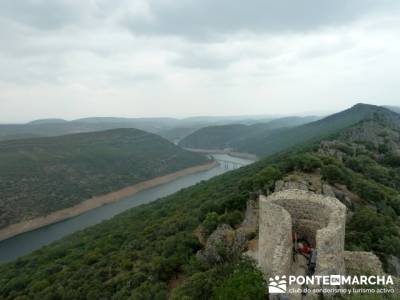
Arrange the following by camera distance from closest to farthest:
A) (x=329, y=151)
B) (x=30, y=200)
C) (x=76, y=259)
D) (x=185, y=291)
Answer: (x=185, y=291) → (x=76, y=259) → (x=329, y=151) → (x=30, y=200)

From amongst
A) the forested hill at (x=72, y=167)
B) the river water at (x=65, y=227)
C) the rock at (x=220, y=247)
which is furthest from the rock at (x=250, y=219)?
the forested hill at (x=72, y=167)

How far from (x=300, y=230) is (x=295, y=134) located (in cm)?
11881

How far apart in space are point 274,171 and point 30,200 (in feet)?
180

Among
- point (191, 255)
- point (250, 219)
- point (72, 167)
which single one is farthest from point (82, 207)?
point (250, 219)

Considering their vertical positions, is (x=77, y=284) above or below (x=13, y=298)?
above

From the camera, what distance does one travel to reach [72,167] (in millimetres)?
83812

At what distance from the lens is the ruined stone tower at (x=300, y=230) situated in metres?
8.57

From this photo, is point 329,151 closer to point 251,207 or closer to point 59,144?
point 251,207

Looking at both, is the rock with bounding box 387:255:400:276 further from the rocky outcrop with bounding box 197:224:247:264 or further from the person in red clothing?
the rocky outcrop with bounding box 197:224:247:264

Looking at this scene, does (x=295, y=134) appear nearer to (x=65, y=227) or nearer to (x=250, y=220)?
(x=65, y=227)

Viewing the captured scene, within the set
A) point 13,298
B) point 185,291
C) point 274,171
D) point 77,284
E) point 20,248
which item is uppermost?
point 274,171

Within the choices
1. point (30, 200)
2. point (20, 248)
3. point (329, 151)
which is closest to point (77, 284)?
point (329, 151)

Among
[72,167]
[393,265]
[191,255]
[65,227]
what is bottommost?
[65,227]

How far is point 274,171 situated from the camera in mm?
24062
